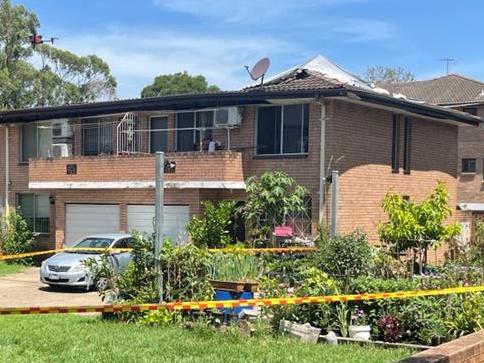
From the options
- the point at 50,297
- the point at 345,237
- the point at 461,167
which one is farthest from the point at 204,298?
the point at 461,167

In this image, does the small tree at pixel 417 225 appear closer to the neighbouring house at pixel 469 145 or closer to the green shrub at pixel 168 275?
the green shrub at pixel 168 275

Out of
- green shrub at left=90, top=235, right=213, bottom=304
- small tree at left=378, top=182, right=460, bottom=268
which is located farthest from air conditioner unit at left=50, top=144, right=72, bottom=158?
green shrub at left=90, top=235, right=213, bottom=304

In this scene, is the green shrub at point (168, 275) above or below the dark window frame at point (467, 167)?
below

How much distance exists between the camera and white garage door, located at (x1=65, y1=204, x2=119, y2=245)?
24.0m

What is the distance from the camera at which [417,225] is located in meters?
17.5

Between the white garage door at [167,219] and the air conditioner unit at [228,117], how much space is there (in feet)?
9.42

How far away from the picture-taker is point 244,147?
825 inches

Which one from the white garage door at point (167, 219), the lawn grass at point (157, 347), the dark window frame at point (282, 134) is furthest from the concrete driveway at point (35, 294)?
the dark window frame at point (282, 134)

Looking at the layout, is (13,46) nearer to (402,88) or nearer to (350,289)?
(402,88)

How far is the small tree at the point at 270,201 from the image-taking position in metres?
18.2

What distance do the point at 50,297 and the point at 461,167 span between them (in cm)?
2930

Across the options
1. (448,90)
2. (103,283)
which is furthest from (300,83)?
(448,90)

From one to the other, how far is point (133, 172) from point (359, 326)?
13.9m

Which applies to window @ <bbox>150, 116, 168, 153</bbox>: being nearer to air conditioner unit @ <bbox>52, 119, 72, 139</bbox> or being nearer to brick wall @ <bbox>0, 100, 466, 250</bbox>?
brick wall @ <bbox>0, 100, 466, 250</bbox>
